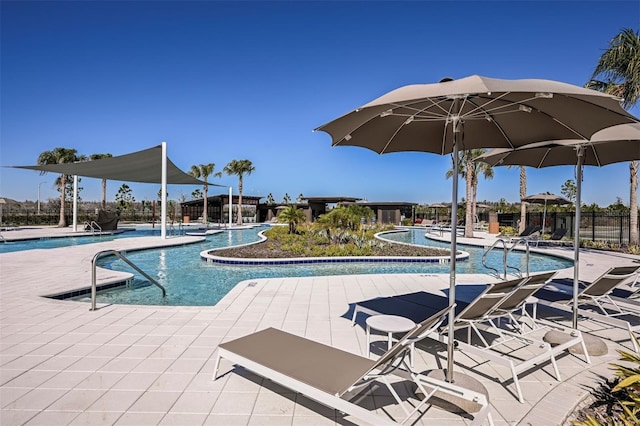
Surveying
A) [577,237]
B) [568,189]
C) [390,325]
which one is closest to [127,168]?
[390,325]

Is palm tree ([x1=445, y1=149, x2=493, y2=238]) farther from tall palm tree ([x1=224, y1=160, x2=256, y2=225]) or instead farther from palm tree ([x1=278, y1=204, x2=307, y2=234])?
tall palm tree ([x1=224, y1=160, x2=256, y2=225])

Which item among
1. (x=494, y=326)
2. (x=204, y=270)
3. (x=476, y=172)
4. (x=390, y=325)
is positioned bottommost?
(x=204, y=270)

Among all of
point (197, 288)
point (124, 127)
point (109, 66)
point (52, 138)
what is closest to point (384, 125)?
point (197, 288)

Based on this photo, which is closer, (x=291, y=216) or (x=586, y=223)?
(x=291, y=216)

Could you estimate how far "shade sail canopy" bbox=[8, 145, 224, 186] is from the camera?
42.5 ft

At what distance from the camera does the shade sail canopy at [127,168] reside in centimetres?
1297

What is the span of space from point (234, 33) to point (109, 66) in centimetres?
604

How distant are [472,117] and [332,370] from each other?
2.52m

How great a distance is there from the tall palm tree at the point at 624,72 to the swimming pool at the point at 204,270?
4394 mm

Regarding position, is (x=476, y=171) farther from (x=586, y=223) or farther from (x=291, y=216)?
(x=291, y=216)

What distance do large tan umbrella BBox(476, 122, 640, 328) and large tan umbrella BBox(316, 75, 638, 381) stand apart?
0.58 m

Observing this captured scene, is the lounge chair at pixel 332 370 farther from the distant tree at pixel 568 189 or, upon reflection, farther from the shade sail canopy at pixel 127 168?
the distant tree at pixel 568 189

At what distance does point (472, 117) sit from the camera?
3.13 m

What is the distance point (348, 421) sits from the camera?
232 centimetres
